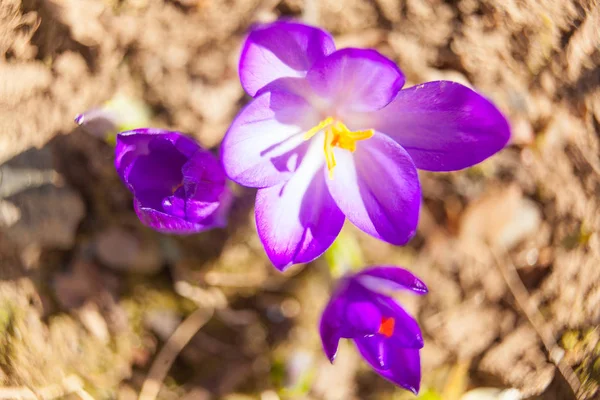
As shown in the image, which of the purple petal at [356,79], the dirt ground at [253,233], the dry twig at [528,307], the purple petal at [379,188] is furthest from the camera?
the dry twig at [528,307]

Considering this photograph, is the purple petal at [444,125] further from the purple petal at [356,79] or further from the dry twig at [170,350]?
the dry twig at [170,350]

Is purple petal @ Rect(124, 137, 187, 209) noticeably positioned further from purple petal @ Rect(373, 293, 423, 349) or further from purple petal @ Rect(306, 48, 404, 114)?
purple petal @ Rect(373, 293, 423, 349)

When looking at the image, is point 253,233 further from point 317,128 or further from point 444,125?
point 444,125

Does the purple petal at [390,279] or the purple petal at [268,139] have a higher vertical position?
the purple petal at [268,139]

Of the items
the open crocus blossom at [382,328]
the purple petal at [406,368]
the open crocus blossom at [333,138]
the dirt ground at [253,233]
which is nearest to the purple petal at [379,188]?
the open crocus blossom at [333,138]

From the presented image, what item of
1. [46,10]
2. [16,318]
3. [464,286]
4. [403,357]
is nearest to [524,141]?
[464,286]

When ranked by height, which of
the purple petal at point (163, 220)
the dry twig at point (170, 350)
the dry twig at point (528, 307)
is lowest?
the dry twig at point (170, 350)

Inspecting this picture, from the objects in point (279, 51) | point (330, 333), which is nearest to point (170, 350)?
point (330, 333)
